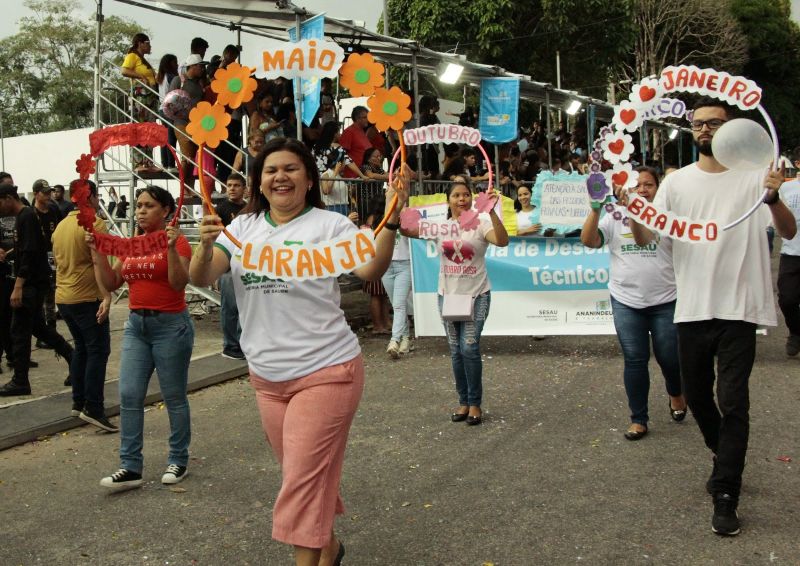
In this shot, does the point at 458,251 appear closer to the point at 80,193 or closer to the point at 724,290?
the point at 724,290

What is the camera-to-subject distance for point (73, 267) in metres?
6.82

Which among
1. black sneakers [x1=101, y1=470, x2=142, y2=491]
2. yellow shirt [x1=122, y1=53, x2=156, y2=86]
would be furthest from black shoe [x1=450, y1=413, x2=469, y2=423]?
yellow shirt [x1=122, y1=53, x2=156, y2=86]

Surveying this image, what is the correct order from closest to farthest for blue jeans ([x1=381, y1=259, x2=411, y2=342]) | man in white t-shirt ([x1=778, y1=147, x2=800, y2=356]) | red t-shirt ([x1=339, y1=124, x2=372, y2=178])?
man in white t-shirt ([x1=778, y1=147, x2=800, y2=356]) < blue jeans ([x1=381, y1=259, x2=411, y2=342]) < red t-shirt ([x1=339, y1=124, x2=372, y2=178])

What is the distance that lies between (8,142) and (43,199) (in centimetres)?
3067

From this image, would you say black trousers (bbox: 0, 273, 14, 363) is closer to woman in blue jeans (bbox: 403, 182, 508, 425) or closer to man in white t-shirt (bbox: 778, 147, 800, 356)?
woman in blue jeans (bbox: 403, 182, 508, 425)

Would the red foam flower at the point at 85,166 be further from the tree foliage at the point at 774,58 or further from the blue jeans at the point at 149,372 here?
the tree foliage at the point at 774,58

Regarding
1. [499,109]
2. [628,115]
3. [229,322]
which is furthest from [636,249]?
[499,109]

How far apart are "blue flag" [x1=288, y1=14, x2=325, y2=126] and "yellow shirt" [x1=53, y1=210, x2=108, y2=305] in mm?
3141

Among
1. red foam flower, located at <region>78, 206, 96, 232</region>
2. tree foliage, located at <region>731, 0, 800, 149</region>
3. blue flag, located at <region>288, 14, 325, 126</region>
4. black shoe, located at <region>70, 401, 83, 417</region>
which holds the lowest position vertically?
black shoe, located at <region>70, 401, 83, 417</region>

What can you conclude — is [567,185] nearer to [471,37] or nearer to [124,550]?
[124,550]

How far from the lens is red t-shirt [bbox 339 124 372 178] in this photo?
459 inches

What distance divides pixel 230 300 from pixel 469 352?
3.77 metres

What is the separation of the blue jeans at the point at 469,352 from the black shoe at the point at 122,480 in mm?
2516

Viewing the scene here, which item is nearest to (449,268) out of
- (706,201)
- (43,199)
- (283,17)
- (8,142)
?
(706,201)
